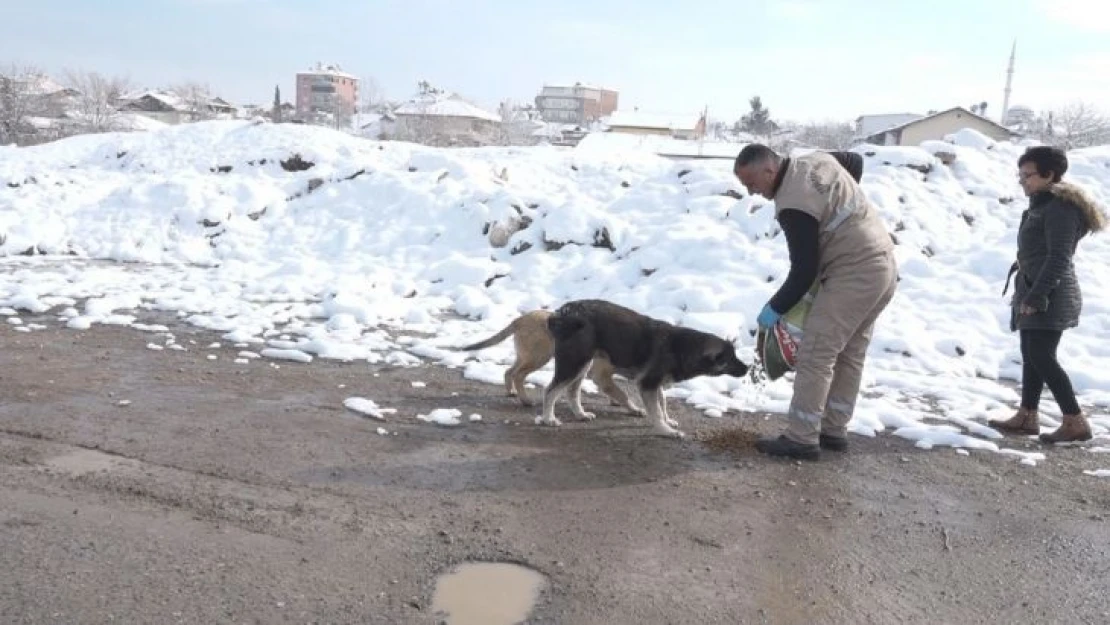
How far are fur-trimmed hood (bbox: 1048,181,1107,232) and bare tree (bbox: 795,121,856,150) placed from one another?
6094 cm

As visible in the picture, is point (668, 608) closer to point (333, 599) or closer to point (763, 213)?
point (333, 599)

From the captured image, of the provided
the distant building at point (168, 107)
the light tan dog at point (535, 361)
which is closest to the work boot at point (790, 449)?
the light tan dog at point (535, 361)

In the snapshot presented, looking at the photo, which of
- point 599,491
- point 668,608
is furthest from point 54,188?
point 668,608

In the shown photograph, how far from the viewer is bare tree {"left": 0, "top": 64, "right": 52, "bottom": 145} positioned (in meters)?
41.9

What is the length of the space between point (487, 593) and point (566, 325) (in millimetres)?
2865

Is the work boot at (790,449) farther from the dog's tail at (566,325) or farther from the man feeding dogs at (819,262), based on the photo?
the dog's tail at (566,325)

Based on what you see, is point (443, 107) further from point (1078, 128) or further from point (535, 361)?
point (535, 361)

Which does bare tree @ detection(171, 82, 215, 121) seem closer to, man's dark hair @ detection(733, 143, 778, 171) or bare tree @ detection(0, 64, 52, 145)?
bare tree @ detection(0, 64, 52, 145)

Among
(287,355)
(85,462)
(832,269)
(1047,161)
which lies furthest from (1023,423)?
(85,462)

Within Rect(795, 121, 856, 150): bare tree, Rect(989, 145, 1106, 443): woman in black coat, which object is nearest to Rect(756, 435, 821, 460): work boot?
Rect(989, 145, 1106, 443): woman in black coat

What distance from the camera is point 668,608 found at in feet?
11.3

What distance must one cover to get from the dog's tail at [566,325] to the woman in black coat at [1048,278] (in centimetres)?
331

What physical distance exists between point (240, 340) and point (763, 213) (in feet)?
25.4

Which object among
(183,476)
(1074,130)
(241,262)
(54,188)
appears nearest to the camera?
(183,476)
